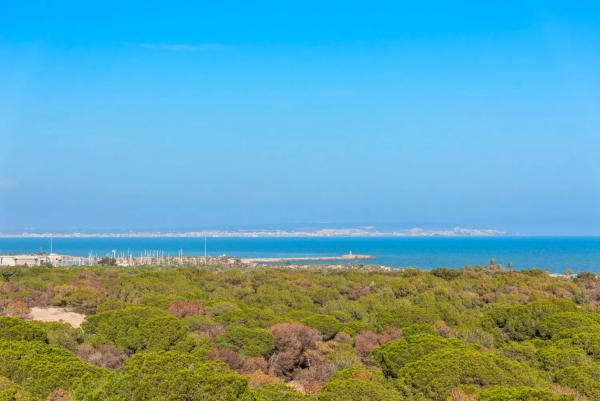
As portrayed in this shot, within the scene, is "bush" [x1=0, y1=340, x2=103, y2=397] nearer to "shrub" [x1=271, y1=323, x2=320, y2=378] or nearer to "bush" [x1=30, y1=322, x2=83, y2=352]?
"bush" [x1=30, y1=322, x2=83, y2=352]

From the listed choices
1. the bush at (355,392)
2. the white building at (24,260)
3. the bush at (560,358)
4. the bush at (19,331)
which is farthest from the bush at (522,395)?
the white building at (24,260)

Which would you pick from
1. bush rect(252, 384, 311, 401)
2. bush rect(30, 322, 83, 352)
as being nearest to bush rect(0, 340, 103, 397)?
bush rect(252, 384, 311, 401)

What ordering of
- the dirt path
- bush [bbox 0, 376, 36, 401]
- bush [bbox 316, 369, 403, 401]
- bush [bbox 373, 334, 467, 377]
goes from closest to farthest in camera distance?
bush [bbox 0, 376, 36, 401] → bush [bbox 316, 369, 403, 401] → bush [bbox 373, 334, 467, 377] → the dirt path

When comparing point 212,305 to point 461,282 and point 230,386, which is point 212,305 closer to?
point 230,386

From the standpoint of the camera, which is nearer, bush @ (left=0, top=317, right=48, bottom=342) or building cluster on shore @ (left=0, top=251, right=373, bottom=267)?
bush @ (left=0, top=317, right=48, bottom=342)

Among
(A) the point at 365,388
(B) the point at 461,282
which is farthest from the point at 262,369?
(B) the point at 461,282

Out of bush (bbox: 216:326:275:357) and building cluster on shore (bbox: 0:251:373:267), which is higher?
bush (bbox: 216:326:275:357)

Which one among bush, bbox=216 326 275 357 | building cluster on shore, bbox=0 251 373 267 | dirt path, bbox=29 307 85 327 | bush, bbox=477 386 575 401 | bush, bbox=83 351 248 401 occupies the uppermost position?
bush, bbox=83 351 248 401

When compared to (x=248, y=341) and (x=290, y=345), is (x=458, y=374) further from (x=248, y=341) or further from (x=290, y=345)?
(x=248, y=341)
